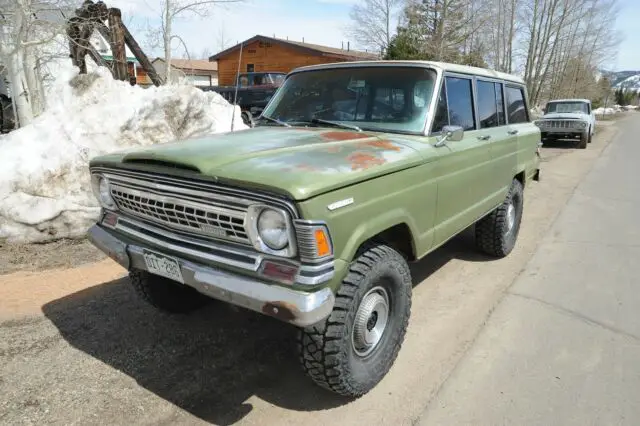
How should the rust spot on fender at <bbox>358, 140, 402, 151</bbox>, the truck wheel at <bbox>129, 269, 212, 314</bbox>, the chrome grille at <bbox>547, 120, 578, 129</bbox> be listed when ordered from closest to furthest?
1. the rust spot on fender at <bbox>358, 140, 402, 151</bbox>
2. the truck wheel at <bbox>129, 269, 212, 314</bbox>
3. the chrome grille at <bbox>547, 120, 578, 129</bbox>


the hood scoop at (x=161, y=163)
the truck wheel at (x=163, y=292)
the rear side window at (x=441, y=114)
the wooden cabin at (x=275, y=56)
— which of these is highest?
the wooden cabin at (x=275, y=56)

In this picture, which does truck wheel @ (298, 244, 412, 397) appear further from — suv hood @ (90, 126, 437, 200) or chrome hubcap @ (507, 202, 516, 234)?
chrome hubcap @ (507, 202, 516, 234)

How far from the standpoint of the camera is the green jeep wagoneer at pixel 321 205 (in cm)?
228

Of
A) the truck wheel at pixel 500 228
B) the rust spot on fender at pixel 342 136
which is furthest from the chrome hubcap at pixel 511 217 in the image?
the rust spot on fender at pixel 342 136

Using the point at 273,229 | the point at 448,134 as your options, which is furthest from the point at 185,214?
the point at 448,134

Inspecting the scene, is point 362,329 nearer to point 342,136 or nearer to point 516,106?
point 342,136

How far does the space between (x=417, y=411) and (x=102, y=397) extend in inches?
73.3

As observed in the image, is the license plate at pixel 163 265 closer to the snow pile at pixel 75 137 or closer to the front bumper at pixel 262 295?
the front bumper at pixel 262 295

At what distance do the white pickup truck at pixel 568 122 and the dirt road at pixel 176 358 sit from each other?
1506 cm

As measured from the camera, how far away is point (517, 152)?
17.1ft

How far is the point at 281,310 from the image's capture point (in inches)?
87.4

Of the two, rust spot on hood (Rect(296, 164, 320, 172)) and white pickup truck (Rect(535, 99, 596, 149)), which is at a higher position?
rust spot on hood (Rect(296, 164, 320, 172))

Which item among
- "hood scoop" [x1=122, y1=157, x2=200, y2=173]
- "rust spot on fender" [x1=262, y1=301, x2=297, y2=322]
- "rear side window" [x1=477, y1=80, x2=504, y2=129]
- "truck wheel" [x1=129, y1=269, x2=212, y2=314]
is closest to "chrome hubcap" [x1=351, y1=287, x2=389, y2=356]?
"rust spot on fender" [x1=262, y1=301, x2=297, y2=322]

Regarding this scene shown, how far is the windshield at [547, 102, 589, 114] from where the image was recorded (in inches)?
734
